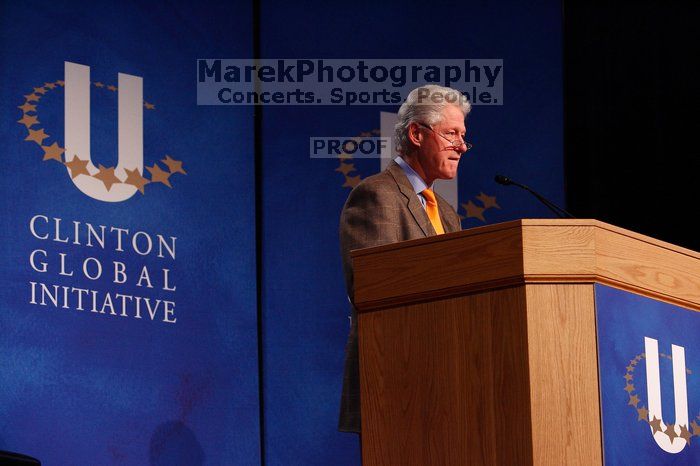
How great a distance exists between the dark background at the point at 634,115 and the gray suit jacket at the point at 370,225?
1872 millimetres

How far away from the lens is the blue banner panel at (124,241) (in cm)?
395

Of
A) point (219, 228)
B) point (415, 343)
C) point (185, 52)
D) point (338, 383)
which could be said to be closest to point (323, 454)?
point (338, 383)

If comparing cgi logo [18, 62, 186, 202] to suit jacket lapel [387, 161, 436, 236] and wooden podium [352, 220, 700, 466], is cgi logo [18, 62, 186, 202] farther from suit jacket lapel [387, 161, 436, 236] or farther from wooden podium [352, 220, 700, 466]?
wooden podium [352, 220, 700, 466]

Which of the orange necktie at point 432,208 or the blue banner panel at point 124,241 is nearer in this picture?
the orange necktie at point 432,208

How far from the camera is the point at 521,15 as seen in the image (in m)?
4.90

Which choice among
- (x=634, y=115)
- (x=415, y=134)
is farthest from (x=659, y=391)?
(x=634, y=115)

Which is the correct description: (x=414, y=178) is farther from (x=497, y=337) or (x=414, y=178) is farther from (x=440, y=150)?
(x=497, y=337)

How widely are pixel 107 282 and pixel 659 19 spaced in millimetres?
2555

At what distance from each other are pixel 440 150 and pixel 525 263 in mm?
1069

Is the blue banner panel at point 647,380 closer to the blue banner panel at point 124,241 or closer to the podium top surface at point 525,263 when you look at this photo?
the podium top surface at point 525,263

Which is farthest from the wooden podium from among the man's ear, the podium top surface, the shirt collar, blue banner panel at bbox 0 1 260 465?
blue banner panel at bbox 0 1 260 465

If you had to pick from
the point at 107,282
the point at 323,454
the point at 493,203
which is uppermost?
the point at 493,203

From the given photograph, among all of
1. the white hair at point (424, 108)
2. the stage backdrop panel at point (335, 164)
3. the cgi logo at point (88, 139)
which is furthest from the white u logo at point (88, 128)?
the white hair at point (424, 108)

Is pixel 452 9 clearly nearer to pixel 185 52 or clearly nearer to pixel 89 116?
pixel 185 52
